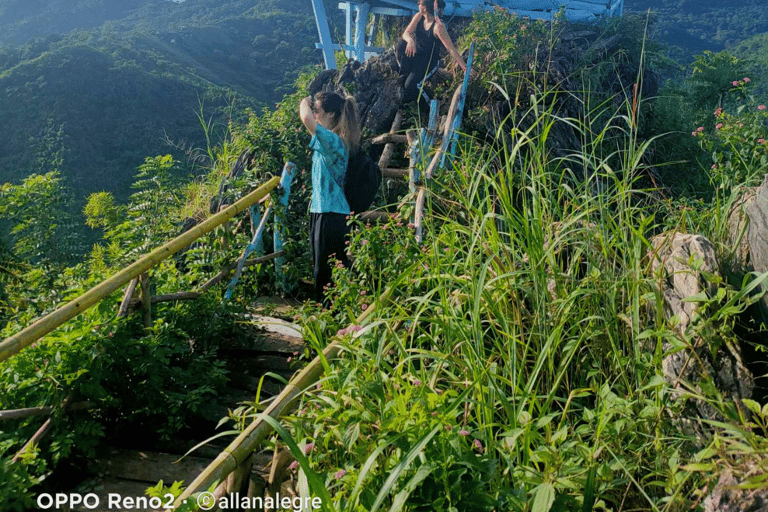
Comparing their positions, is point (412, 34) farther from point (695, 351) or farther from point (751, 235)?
point (695, 351)

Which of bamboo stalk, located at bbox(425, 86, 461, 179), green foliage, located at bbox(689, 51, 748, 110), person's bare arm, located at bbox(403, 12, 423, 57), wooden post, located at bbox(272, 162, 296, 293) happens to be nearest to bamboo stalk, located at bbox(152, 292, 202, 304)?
wooden post, located at bbox(272, 162, 296, 293)

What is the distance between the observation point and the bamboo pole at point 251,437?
2490mm

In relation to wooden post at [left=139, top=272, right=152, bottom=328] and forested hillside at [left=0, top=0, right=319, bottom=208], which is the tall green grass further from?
forested hillside at [left=0, top=0, right=319, bottom=208]

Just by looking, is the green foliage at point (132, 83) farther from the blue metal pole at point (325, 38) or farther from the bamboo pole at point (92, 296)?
the bamboo pole at point (92, 296)

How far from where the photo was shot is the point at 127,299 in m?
3.84

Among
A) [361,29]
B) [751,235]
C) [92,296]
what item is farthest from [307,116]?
[361,29]

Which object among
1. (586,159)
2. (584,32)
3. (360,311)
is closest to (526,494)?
(586,159)

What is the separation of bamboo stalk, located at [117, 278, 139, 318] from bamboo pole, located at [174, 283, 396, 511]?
1200 millimetres

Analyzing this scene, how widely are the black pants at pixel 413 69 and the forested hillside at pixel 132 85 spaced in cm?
677

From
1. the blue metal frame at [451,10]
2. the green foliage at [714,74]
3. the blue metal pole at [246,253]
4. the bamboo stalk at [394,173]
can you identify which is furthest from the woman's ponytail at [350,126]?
the green foliage at [714,74]

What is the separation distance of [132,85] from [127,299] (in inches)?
600

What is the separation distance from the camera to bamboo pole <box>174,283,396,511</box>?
2.49 meters

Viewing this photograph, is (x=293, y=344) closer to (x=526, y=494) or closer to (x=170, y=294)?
(x=170, y=294)

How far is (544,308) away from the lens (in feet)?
8.25
